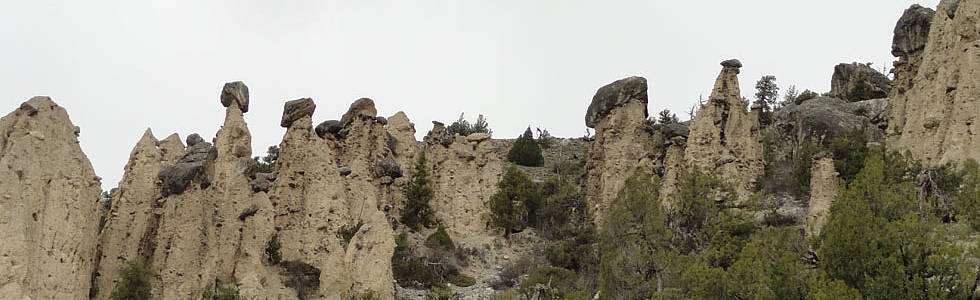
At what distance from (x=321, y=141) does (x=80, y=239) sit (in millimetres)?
10147

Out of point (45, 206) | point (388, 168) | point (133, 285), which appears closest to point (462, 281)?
point (388, 168)

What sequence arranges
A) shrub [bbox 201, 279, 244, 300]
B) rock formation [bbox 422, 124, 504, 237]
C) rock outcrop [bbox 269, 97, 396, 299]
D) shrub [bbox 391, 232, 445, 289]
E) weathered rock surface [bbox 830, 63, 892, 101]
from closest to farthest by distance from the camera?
1. shrub [bbox 201, 279, 244, 300]
2. rock outcrop [bbox 269, 97, 396, 299]
3. shrub [bbox 391, 232, 445, 289]
4. rock formation [bbox 422, 124, 504, 237]
5. weathered rock surface [bbox 830, 63, 892, 101]

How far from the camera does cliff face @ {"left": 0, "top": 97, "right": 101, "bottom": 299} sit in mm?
31969

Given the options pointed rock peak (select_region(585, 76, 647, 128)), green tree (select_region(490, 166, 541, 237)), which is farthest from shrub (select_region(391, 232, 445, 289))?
pointed rock peak (select_region(585, 76, 647, 128))

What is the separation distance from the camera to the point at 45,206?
33.5 metres

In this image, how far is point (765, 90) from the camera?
7394 centimetres

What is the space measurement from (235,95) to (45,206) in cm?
936

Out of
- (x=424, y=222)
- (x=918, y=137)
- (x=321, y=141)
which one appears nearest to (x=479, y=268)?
(x=424, y=222)

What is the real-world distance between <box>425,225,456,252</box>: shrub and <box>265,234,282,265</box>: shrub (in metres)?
6.58

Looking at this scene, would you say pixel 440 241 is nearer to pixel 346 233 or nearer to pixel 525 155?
pixel 346 233

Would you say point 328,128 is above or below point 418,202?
above

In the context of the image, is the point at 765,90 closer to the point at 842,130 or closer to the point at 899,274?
the point at 842,130

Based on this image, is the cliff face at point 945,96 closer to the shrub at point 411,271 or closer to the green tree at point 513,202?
the green tree at point 513,202

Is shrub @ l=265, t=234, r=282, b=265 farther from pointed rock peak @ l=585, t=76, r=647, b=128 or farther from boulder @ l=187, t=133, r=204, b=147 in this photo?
pointed rock peak @ l=585, t=76, r=647, b=128
